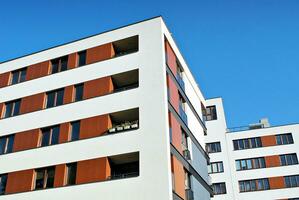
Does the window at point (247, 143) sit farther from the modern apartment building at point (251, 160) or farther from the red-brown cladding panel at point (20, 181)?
the red-brown cladding panel at point (20, 181)

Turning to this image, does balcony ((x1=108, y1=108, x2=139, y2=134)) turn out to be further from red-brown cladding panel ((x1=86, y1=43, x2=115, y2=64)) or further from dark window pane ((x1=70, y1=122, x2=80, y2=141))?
red-brown cladding panel ((x1=86, y1=43, x2=115, y2=64))

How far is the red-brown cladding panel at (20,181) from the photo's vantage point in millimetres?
27672

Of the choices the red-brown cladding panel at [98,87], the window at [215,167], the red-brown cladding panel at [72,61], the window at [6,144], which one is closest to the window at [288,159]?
the window at [215,167]

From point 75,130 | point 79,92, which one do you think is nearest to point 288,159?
point 79,92

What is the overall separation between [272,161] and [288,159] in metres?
2.49

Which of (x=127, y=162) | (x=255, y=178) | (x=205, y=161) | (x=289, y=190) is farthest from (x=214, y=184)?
(x=127, y=162)

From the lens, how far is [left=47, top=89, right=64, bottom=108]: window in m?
30.5

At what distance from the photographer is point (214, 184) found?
5356 centimetres

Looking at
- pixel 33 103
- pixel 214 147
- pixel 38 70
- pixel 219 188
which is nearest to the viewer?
pixel 33 103

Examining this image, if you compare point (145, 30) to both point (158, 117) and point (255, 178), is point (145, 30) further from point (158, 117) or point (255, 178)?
point (255, 178)

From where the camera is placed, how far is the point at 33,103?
31516 millimetres

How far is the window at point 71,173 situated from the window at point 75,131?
2.10 meters

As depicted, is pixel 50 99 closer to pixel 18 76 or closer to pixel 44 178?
pixel 18 76

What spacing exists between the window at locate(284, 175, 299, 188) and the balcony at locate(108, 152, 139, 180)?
35.7 m
